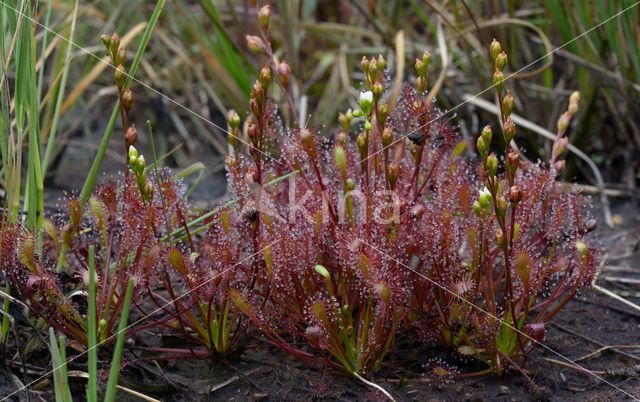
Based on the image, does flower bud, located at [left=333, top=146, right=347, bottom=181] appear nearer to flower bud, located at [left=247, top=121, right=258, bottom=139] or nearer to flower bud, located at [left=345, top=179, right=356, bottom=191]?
flower bud, located at [left=345, top=179, right=356, bottom=191]

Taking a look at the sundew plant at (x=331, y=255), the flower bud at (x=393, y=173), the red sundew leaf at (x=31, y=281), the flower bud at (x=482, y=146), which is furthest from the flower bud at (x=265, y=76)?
the red sundew leaf at (x=31, y=281)

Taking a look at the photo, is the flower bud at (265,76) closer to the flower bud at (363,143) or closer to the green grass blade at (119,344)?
the flower bud at (363,143)

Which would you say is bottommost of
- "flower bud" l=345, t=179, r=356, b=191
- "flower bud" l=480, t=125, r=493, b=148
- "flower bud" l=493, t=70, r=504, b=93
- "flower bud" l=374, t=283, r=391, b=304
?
"flower bud" l=374, t=283, r=391, b=304

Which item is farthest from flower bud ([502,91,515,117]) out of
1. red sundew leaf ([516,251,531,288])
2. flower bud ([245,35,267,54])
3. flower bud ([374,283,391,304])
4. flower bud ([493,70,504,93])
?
flower bud ([245,35,267,54])

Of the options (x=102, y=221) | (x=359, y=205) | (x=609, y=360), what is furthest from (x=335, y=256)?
(x=609, y=360)

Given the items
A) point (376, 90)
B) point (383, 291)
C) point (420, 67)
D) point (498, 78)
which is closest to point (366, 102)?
point (376, 90)

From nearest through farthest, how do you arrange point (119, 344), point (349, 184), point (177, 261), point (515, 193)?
point (119, 344)
point (515, 193)
point (177, 261)
point (349, 184)

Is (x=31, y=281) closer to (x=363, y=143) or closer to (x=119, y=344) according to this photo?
(x=119, y=344)
